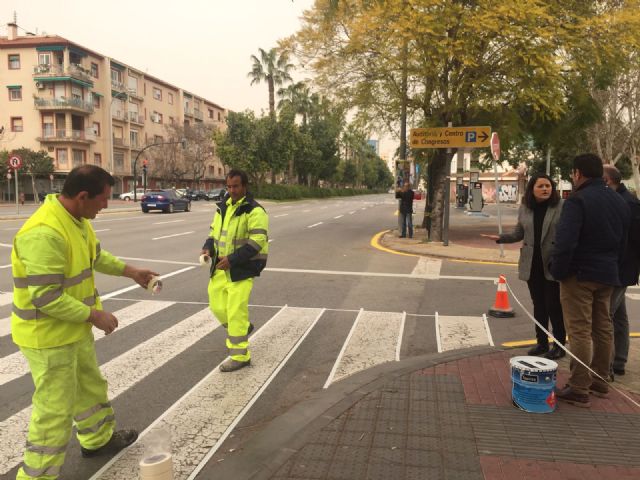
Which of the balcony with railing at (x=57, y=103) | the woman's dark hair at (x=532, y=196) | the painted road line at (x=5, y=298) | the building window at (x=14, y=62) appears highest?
the building window at (x=14, y=62)

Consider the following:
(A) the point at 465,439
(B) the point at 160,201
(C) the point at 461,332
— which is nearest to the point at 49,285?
(A) the point at 465,439

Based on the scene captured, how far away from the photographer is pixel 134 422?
3.86m

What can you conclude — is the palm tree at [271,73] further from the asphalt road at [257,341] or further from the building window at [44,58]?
the asphalt road at [257,341]

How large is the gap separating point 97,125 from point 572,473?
207ft

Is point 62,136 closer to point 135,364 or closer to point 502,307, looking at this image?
point 135,364

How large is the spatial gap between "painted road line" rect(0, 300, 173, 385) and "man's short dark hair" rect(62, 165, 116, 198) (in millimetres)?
2544

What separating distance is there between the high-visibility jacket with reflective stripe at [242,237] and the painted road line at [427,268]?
6.10 meters

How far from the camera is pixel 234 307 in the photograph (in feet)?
15.9

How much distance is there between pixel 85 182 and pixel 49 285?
1.97 ft

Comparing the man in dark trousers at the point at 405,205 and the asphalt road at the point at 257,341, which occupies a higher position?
the man in dark trousers at the point at 405,205

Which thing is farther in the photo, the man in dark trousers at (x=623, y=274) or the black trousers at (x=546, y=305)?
the black trousers at (x=546, y=305)

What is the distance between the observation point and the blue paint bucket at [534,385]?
12.4 feet

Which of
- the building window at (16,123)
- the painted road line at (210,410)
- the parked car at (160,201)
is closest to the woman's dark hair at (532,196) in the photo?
the painted road line at (210,410)

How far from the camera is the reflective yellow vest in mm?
2734
